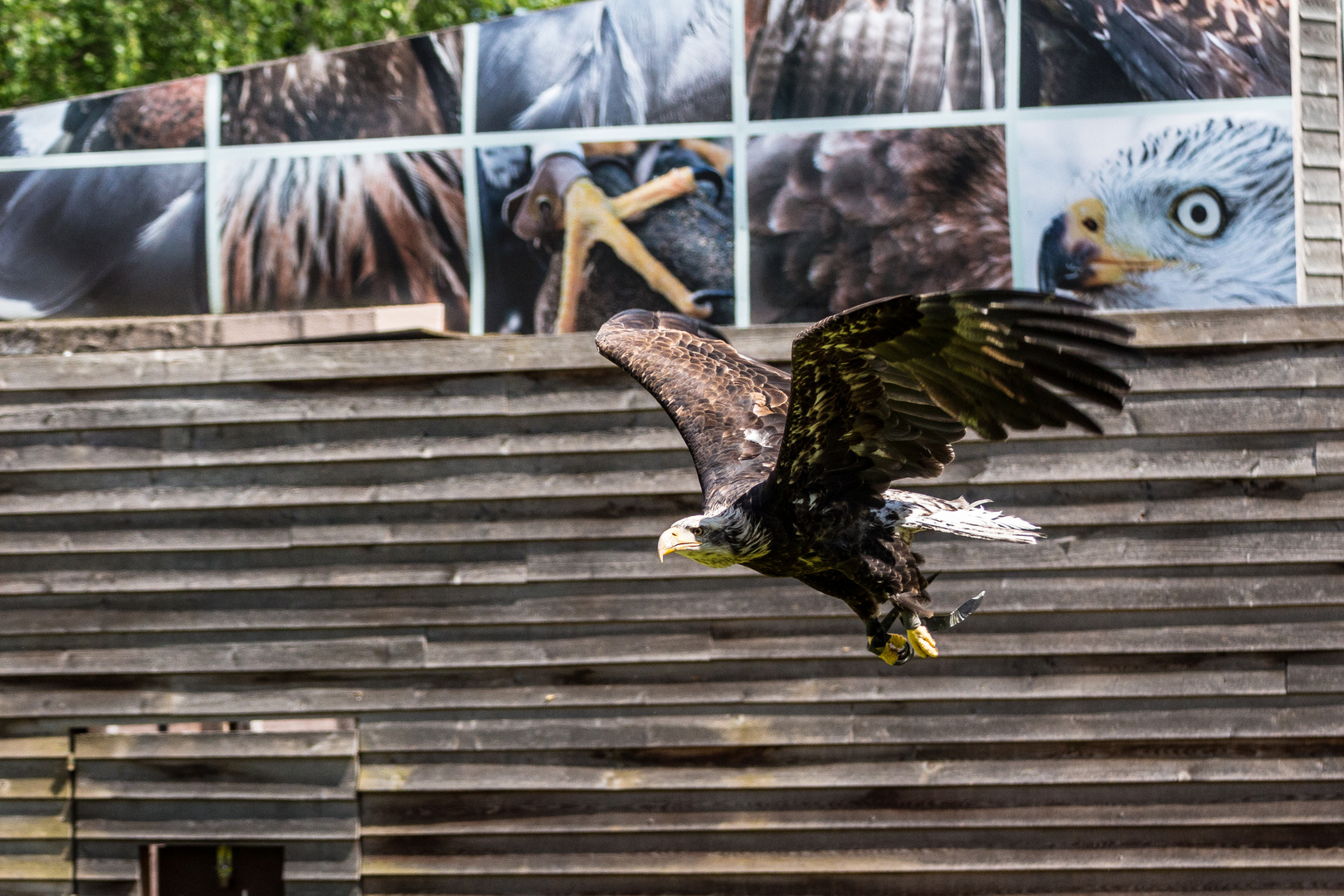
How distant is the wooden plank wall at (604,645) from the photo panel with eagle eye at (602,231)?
0.22m

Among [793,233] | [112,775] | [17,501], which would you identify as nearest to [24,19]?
[17,501]

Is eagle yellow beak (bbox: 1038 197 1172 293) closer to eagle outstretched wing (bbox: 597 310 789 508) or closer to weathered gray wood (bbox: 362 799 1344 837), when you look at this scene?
eagle outstretched wing (bbox: 597 310 789 508)

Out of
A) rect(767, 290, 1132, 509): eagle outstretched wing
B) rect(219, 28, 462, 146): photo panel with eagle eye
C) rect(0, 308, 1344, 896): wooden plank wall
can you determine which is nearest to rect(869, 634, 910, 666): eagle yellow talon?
rect(767, 290, 1132, 509): eagle outstretched wing

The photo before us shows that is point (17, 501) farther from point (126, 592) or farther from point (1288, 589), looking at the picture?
point (1288, 589)

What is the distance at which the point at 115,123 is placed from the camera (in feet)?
18.2

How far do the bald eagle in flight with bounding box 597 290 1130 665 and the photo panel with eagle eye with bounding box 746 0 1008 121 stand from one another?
1682 mm

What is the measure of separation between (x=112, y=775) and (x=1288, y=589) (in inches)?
191

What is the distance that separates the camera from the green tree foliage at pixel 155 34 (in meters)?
11.6

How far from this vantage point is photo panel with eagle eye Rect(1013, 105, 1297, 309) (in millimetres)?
5117

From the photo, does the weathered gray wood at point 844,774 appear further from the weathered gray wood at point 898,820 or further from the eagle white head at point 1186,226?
the eagle white head at point 1186,226

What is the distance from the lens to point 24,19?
37.3 feet

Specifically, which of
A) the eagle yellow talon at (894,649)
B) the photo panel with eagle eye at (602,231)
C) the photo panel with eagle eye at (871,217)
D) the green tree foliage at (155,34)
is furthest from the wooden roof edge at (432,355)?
the green tree foliage at (155,34)

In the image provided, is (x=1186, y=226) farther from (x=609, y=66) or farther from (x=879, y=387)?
(x=879, y=387)

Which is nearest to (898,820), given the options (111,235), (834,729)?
(834,729)
